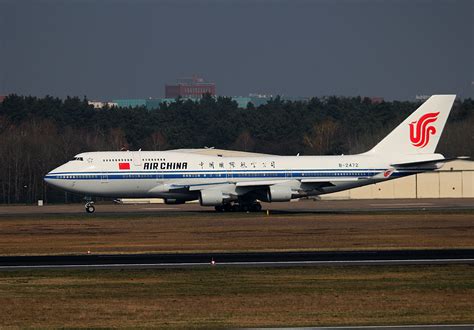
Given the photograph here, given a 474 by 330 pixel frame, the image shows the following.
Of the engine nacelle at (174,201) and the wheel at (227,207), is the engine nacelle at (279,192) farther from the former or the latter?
the engine nacelle at (174,201)

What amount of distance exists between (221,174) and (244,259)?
1185 inches

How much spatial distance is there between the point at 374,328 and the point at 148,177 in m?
43.4

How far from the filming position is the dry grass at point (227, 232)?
3809 centimetres

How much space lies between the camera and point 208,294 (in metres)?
25.0

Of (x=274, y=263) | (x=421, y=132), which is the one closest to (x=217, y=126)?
(x=421, y=132)

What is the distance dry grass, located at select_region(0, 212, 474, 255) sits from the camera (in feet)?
125

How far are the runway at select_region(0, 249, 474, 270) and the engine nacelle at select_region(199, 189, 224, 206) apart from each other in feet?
83.8

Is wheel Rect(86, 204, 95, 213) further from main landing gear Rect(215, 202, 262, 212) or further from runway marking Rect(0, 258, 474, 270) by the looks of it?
runway marking Rect(0, 258, 474, 270)

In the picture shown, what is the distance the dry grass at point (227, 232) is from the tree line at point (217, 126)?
55.2 m

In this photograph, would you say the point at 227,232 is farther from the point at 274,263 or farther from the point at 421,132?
the point at 421,132

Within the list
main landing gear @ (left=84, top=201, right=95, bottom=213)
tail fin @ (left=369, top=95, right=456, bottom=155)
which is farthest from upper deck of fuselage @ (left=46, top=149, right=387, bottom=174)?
main landing gear @ (left=84, top=201, right=95, bottom=213)

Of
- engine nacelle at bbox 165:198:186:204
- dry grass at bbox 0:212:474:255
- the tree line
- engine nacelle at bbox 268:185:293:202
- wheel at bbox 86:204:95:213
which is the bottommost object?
dry grass at bbox 0:212:474:255

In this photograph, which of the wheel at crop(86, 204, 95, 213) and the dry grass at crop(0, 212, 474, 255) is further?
the wheel at crop(86, 204, 95, 213)

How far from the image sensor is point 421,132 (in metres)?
65.0
